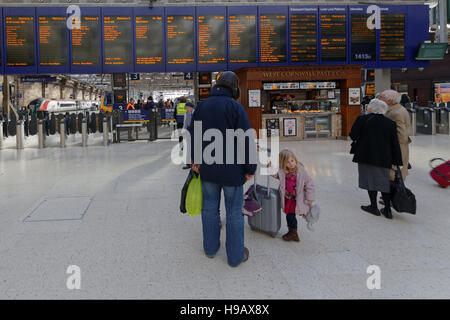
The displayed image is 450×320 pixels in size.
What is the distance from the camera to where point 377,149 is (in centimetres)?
453

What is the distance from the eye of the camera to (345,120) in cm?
1370

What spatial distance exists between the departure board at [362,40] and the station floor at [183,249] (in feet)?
28.6

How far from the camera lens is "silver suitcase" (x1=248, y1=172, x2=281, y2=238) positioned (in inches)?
150

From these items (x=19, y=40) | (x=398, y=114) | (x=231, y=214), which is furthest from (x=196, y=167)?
(x=19, y=40)

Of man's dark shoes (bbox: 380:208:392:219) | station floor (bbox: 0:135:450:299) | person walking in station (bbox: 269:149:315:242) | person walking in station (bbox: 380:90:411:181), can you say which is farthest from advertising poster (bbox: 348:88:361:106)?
person walking in station (bbox: 269:149:315:242)

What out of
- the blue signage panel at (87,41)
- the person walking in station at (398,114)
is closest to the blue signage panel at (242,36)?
the blue signage panel at (87,41)

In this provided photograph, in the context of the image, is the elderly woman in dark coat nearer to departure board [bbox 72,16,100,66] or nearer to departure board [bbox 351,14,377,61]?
departure board [bbox 351,14,377,61]

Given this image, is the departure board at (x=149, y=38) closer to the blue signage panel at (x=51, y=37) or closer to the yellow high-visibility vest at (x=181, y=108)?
the blue signage panel at (x=51, y=37)

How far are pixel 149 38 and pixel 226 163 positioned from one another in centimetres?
1168

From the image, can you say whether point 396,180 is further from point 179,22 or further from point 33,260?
point 179,22

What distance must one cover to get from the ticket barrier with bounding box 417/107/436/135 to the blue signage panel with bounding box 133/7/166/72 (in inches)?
381

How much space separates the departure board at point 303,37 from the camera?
14.0m

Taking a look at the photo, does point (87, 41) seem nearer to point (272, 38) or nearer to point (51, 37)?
point (51, 37)
